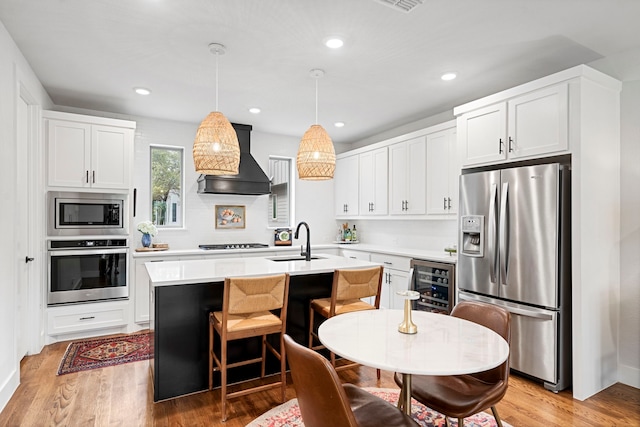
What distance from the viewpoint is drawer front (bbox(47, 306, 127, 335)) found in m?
3.92

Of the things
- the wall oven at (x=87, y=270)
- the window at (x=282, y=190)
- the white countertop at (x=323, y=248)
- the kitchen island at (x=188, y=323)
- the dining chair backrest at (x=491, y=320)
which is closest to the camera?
the dining chair backrest at (x=491, y=320)

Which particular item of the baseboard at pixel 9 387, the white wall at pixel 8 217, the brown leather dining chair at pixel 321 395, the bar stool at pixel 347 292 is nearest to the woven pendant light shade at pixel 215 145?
the bar stool at pixel 347 292

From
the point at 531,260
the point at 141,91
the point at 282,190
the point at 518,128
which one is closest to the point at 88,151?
the point at 141,91

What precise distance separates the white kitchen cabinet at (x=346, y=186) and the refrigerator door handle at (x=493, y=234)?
9.26ft

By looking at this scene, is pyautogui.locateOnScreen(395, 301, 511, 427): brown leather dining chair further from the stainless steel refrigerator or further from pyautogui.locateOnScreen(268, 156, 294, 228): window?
pyautogui.locateOnScreen(268, 156, 294, 228): window

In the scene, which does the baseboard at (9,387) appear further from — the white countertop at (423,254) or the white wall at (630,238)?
the white wall at (630,238)

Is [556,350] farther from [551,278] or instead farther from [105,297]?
[105,297]

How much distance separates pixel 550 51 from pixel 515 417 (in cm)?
276

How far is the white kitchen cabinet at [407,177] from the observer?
4613 millimetres

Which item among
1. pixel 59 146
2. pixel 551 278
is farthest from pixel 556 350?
pixel 59 146

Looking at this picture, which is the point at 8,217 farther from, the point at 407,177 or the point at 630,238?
the point at 630,238

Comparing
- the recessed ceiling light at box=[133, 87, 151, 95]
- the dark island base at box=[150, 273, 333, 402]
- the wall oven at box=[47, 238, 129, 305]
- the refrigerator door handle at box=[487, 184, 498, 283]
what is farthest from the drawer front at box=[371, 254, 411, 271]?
the recessed ceiling light at box=[133, 87, 151, 95]

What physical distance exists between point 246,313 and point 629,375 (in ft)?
10.2

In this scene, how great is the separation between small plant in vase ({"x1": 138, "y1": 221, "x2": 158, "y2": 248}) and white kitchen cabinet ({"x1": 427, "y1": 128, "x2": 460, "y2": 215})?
347 cm
